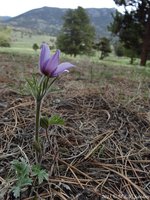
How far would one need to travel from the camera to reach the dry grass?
3.53 ft

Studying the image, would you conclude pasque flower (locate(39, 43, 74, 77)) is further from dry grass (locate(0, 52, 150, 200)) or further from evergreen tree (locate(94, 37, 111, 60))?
evergreen tree (locate(94, 37, 111, 60))

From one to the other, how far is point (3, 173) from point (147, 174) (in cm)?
53

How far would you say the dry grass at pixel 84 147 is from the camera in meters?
1.08

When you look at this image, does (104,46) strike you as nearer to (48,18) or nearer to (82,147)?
(82,147)

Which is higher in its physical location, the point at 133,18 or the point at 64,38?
the point at 133,18

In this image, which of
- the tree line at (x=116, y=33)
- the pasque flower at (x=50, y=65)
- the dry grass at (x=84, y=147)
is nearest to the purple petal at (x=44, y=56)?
the pasque flower at (x=50, y=65)

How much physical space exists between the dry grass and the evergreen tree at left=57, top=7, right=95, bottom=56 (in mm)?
25838

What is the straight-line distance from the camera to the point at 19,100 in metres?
1.78

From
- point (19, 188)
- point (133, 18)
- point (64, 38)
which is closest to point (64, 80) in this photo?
point (19, 188)

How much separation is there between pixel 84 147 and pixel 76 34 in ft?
94.9

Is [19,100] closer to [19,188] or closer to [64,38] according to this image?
[19,188]

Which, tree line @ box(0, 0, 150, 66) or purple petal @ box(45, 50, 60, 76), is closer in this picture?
purple petal @ box(45, 50, 60, 76)

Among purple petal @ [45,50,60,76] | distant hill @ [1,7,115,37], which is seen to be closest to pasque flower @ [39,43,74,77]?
purple petal @ [45,50,60,76]

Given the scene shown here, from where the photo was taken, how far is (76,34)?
29594 mm
